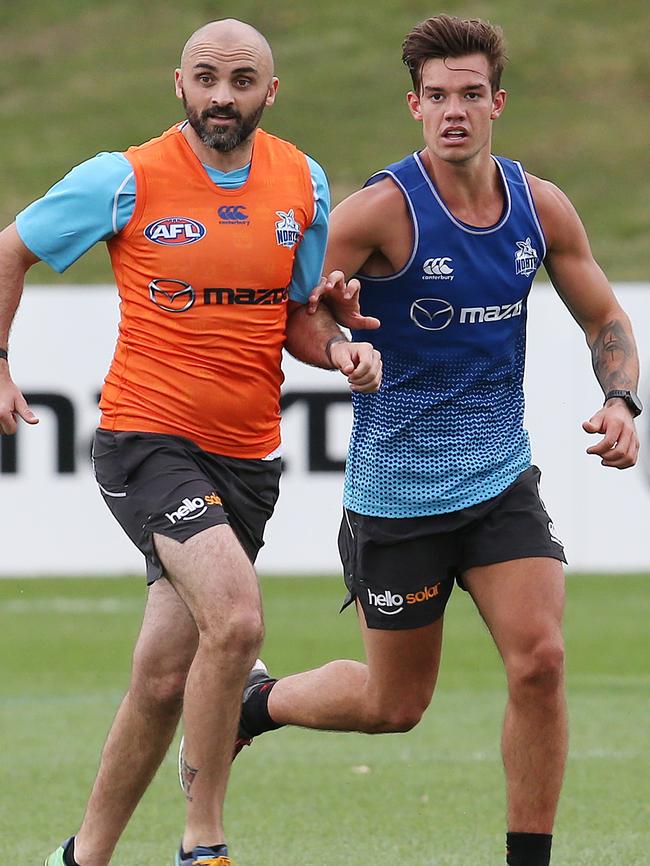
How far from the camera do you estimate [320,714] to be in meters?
6.33

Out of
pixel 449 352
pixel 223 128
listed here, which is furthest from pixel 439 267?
pixel 223 128

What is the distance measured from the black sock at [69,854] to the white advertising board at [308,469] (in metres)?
8.51

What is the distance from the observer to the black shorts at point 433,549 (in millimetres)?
5688

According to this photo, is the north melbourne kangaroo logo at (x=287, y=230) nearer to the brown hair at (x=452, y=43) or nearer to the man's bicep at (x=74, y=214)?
the man's bicep at (x=74, y=214)

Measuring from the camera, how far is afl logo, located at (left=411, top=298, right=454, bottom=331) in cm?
576

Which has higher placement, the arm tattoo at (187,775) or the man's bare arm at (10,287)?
the man's bare arm at (10,287)

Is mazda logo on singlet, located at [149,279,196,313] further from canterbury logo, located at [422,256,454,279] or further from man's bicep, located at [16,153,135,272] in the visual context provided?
canterbury logo, located at [422,256,454,279]

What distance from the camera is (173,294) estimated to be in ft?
17.7

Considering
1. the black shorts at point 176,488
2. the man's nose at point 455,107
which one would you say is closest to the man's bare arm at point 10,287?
the black shorts at point 176,488

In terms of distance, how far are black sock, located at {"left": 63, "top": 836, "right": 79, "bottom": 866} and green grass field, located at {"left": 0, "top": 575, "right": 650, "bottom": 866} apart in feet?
1.99

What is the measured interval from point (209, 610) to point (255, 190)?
1309mm

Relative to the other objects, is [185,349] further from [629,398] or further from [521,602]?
[629,398]

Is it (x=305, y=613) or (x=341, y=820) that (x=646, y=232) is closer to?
(x=305, y=613)

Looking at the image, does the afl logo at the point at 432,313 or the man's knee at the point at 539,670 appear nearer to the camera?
the man's knee at the point at 539,670
